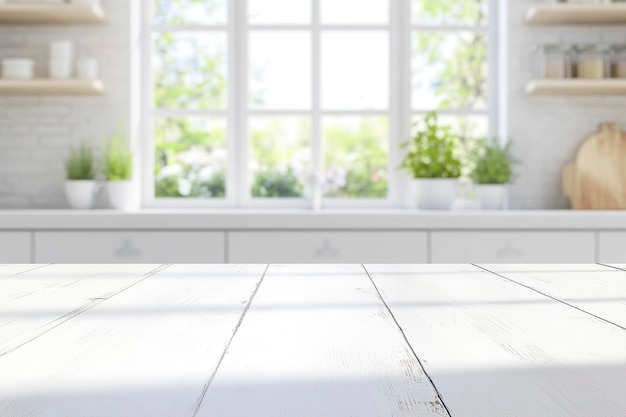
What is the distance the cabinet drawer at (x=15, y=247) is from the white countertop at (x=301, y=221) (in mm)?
34

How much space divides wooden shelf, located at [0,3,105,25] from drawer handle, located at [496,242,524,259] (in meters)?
2.43

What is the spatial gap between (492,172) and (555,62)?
69 centimetres

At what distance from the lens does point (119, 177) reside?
3891mm

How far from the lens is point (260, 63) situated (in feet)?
14.0

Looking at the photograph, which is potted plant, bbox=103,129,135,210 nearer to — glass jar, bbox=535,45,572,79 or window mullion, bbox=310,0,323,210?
window mullion, bbox=310,0,323,210

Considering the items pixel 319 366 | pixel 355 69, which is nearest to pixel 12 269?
pixel 319 366

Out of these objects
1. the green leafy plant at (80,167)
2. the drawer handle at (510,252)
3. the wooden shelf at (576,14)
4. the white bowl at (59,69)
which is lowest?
the drawer handle at (510,252)

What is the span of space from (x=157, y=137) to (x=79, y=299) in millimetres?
3415

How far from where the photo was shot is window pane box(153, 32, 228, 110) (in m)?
4.27

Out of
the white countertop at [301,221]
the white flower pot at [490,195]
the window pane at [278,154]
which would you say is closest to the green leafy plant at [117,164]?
the white countertop at [301,221]

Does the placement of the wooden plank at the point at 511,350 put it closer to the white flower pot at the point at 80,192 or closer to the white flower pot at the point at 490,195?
the white flower pot at the point at 490,195

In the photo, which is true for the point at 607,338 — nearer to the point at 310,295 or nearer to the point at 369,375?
the point at 369,375

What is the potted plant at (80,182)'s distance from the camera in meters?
3.84

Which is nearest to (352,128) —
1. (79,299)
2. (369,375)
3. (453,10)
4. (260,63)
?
(260,63)
